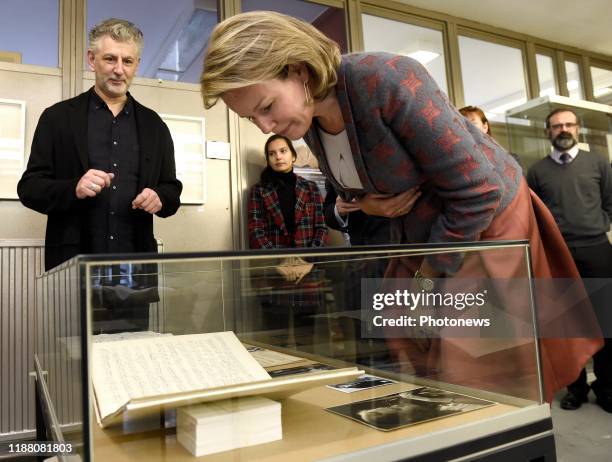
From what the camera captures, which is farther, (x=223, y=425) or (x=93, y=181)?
(x=93, y=181)

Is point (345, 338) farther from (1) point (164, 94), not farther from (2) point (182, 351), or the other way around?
(1) point (164, 94)

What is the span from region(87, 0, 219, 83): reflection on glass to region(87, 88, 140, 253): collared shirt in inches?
51.5

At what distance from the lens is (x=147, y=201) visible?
149 centimetres

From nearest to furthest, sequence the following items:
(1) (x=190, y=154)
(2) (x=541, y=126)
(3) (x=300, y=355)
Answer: (3) (x=300, y=355), (1) (x=190, y=154), (2) (x=541, y=126)

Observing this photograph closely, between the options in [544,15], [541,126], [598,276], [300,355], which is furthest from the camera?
[544,15]

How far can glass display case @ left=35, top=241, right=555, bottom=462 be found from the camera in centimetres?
48

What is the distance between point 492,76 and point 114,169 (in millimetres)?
3580

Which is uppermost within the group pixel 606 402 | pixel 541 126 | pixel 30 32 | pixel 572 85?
pixel 572 85

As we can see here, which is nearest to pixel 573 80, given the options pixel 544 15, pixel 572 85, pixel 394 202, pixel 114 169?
pixel 572 85

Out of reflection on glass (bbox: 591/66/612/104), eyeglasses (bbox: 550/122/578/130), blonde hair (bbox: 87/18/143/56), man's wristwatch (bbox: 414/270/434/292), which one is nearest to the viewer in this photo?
man's wristwatch (bbox: 414/270/434/292)

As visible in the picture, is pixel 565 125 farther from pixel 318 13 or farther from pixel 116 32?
pixel 116 32

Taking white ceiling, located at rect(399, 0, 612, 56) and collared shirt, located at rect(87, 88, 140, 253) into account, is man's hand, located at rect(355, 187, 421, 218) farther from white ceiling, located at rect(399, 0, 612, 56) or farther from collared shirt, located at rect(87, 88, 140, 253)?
white ceiling, located at rect(399, 0, 612, 56)

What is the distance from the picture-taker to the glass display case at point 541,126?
151 inches
